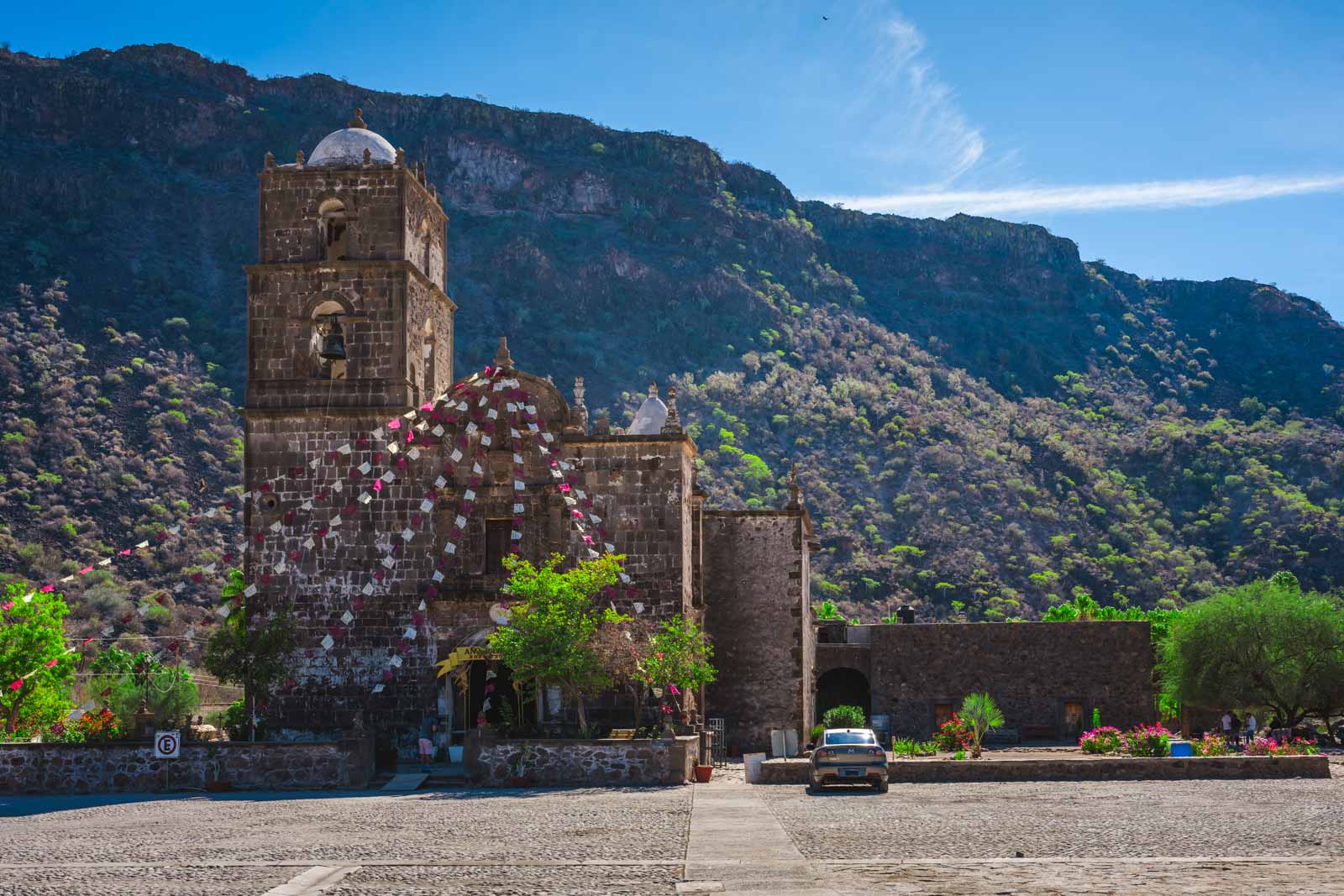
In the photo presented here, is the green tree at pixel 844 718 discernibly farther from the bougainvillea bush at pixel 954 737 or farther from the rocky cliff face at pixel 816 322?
the rocky cliff face at pixel 816 322

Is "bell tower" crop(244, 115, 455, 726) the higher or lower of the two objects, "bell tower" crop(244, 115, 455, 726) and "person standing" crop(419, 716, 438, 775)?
the higher

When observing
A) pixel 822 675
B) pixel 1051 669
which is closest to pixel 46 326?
pixel 822 675

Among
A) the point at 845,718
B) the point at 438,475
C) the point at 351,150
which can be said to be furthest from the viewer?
the point at 845,718

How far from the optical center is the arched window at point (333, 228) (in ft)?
114

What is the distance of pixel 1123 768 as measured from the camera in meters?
28.0

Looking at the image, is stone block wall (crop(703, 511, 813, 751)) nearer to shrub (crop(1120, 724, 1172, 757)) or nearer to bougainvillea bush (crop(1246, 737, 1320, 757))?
shrub (crop(1120, 724, 1172, 757))

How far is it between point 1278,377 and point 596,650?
109448 millimetres

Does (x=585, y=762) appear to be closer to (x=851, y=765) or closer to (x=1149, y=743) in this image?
(x=851, y=765)

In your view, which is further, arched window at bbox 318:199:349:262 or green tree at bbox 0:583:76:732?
arched window at bbox 318:199:349:262

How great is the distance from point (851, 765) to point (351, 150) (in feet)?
60.0

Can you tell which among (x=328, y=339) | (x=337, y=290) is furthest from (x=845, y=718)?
(x=337, y=290)

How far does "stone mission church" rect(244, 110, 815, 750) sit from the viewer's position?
33312 mm

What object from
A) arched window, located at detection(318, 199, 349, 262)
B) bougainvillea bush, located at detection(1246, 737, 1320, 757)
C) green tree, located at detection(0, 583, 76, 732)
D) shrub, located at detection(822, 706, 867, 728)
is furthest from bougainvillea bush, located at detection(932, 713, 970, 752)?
green tree, located at detection(0, 583, 76, 732)

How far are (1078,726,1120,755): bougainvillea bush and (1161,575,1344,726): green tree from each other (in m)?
7.94
